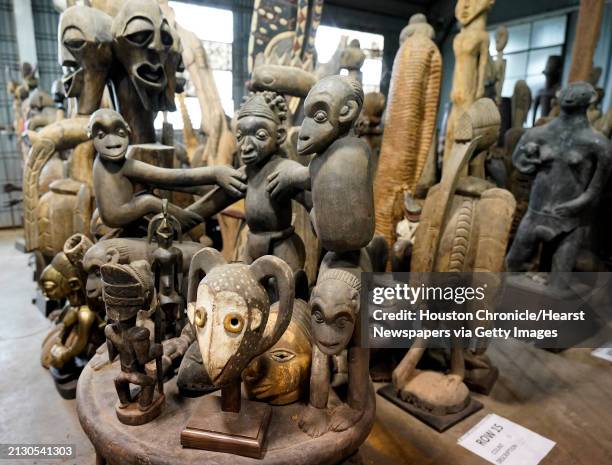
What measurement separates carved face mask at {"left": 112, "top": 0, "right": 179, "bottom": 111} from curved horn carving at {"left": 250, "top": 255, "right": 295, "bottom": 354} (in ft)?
4.27

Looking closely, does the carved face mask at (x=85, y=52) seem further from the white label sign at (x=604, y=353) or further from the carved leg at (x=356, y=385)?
the white label sign at (x=604, y=353)

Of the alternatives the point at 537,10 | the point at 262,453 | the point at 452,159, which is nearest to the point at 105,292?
the point at 262,453

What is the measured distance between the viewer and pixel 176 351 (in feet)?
4.81

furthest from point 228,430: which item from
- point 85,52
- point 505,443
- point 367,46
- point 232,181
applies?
point 367,46

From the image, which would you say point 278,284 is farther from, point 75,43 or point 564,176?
point 564,176

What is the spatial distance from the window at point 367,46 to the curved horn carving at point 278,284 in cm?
614

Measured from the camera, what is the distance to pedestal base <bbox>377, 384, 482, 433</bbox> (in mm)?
1912

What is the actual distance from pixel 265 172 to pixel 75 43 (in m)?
1.12

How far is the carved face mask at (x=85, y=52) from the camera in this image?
188 centimetres

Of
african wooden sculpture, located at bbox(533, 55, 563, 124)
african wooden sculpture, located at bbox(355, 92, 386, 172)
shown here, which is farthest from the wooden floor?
african wooden sculpture, located at bbox(533, 55, 563, 124)

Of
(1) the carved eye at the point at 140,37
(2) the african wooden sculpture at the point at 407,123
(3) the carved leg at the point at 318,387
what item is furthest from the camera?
(2) the african wooden sculpture at the point at 407,123

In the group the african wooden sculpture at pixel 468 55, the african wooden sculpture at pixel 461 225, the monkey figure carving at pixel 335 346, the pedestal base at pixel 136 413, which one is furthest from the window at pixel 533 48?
the pedestal base at pixel 136 413

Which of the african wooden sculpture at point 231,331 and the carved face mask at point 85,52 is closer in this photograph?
the african wooden sculpture at point 231,331

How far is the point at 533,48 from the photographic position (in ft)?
22.0
